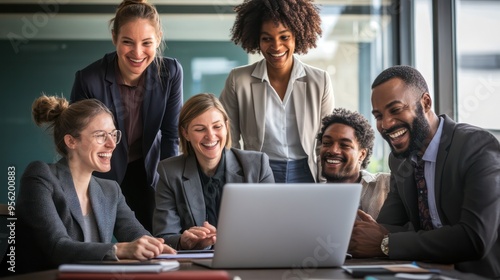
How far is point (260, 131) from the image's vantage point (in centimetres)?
348

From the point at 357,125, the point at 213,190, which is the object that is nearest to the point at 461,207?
the point at 357,125

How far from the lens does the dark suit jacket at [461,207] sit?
7.23 ft

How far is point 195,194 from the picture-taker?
9.87ft

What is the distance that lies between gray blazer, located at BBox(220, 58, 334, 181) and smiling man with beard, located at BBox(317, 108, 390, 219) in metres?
0.16

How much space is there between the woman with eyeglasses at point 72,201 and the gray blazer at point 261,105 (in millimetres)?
751

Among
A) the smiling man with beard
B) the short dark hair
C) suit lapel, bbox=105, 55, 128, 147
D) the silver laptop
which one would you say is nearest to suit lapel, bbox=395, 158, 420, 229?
the short dark hair

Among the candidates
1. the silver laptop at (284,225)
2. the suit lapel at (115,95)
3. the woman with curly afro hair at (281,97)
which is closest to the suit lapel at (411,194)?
the silver laptop at (284,225)

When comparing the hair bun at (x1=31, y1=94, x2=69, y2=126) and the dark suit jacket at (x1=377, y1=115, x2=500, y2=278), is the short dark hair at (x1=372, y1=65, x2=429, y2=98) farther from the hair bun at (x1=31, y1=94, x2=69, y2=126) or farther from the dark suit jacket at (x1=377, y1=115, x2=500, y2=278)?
the hair bun at (x1=31, y1=94, x2=69, y2=126)

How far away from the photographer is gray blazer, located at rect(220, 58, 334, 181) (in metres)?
3.48

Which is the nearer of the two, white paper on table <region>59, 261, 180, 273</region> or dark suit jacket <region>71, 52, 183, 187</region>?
white paper on table <region>59, 261, 180, 273</region>

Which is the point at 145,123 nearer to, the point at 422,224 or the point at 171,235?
the point at 171,235

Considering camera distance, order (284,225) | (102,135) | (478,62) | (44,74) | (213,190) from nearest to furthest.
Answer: (284,225)
(102,135)
(213,190)
(478,62)
(44,74)

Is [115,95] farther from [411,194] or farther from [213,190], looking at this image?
[411,194]

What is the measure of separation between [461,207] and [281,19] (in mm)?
1468
